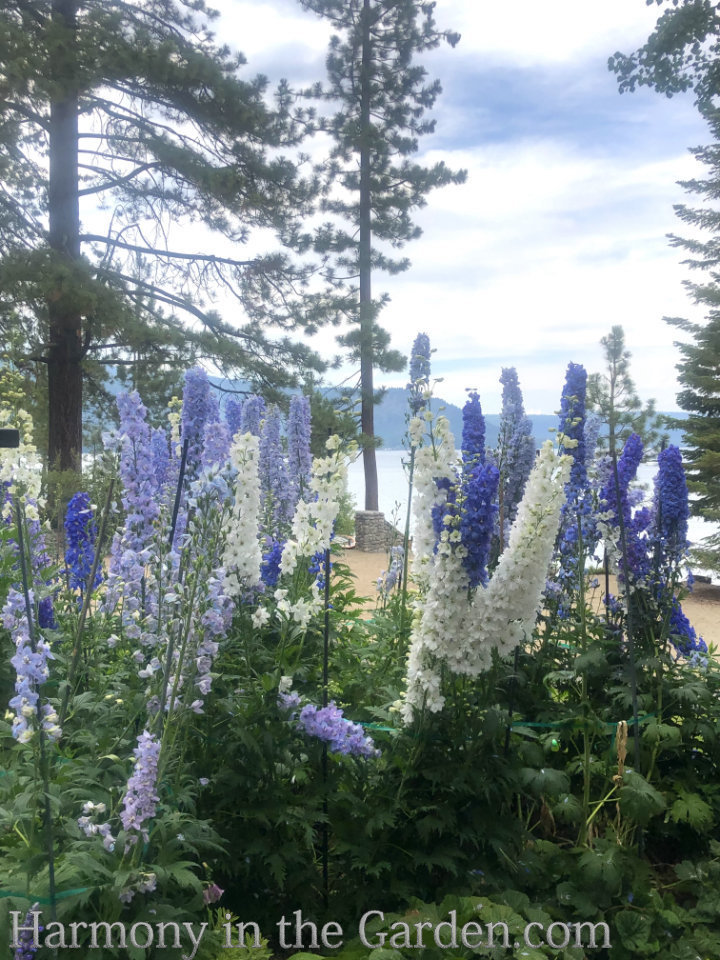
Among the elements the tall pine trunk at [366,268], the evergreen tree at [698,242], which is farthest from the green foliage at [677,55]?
the tall pine trunk at [366,268]

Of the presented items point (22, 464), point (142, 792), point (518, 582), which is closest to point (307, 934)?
point (142, 792)

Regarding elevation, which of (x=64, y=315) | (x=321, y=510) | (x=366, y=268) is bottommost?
(x=321, y=510)

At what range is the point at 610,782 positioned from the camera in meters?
3.20

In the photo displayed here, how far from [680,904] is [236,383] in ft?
35.7

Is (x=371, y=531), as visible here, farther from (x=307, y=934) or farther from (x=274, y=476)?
(x=307, y=934)

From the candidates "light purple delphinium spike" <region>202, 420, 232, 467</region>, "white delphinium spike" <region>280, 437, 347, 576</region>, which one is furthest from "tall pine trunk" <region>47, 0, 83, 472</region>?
"white delphinium spike" <region>280, 437, 347, 576</region>

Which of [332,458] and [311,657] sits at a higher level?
[332,458]

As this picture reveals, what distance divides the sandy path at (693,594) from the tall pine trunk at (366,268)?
2097 mm

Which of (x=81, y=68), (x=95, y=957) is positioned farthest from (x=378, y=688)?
(x=81, y=68)

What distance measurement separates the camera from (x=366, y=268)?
16344 millimetres

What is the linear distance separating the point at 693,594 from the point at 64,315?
1077cm

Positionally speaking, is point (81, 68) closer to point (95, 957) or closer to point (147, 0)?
point (147, 0)

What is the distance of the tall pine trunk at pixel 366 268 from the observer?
15.7m

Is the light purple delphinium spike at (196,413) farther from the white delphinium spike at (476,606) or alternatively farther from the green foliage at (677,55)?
the green foliage at (677,55)
